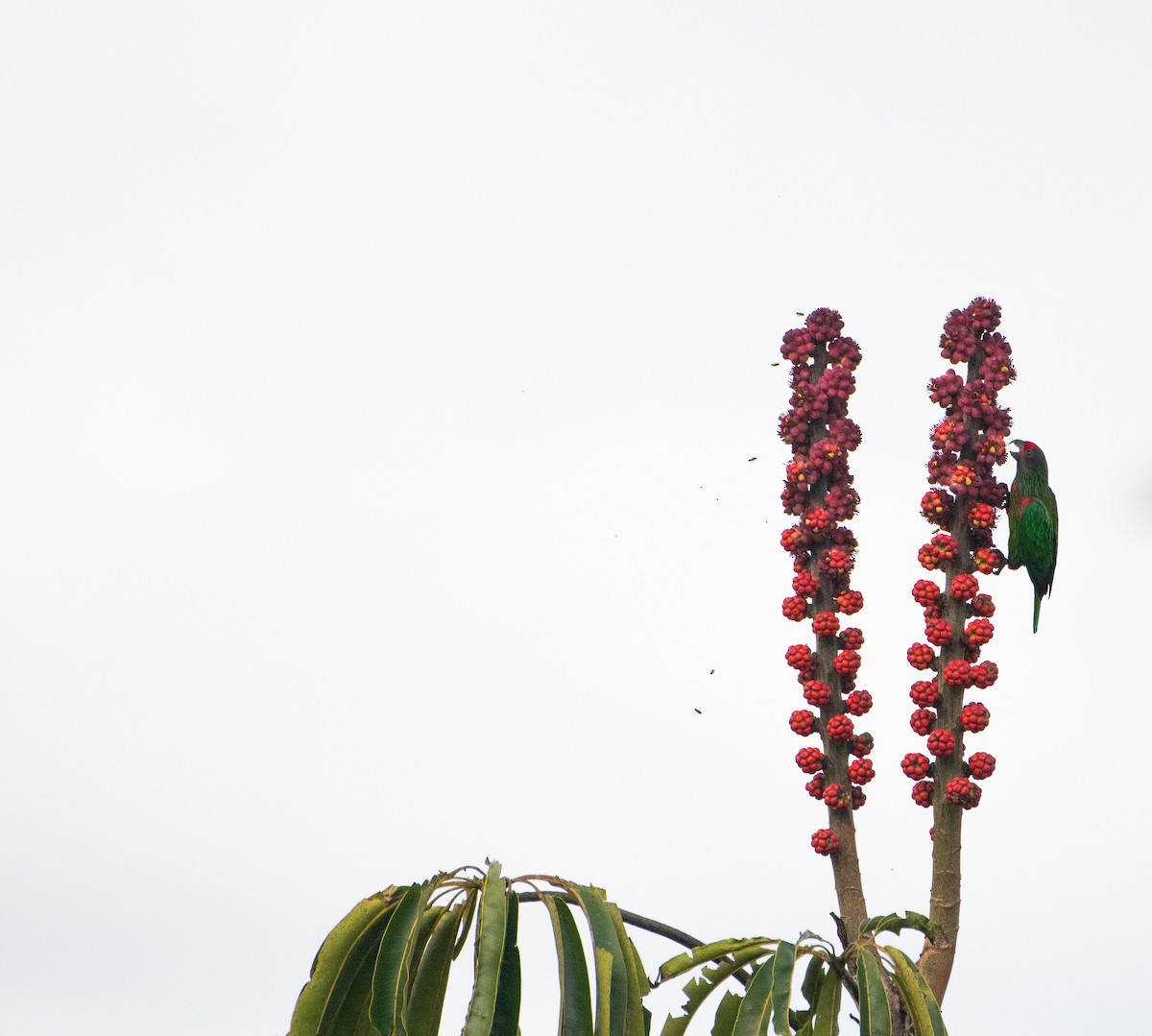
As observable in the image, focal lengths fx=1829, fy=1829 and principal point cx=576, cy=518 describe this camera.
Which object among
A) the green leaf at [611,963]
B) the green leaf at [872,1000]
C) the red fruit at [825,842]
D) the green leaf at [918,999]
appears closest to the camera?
the green leaf at [611,963]

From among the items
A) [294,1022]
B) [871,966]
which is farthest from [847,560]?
[294,1022]

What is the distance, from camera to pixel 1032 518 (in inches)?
340

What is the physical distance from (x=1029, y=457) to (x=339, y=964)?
4.07m

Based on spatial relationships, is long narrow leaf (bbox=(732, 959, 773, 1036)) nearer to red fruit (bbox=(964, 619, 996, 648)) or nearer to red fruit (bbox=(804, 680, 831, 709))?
red fruit (bbox=(804, 680, 831, 709))

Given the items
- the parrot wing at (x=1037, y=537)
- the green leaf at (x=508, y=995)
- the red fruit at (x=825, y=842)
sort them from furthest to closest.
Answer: the parrot wing at (x=1037, y=537) → the red fruit at (x=825, y=842) → the green leaf at (x=508, y=995)

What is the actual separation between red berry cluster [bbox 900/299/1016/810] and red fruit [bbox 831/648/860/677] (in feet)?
0.91

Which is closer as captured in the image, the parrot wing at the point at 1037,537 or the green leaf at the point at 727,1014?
the green leaf at the point at 727,1014

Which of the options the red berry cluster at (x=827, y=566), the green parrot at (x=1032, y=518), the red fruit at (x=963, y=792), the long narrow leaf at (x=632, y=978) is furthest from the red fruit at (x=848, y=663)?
the long narrow leaf at (x=632, y=978)

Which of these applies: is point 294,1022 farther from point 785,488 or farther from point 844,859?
point 785,488

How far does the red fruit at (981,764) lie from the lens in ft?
26.5

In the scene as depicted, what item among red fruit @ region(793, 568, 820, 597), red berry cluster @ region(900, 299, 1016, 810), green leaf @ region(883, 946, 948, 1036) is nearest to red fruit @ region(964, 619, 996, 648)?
red berry cluster @ region(900, 299, 1016, 810)

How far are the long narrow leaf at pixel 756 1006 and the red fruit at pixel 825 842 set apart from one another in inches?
→ 39.3

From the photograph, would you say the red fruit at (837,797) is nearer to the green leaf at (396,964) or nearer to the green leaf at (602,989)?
the green leaf at (602,989)

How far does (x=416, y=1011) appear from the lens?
7.06 meters
